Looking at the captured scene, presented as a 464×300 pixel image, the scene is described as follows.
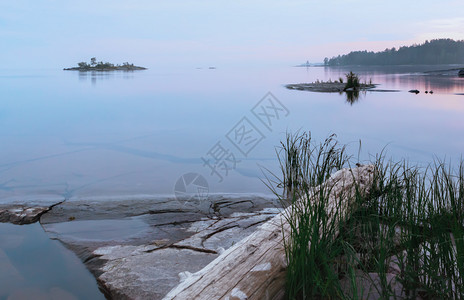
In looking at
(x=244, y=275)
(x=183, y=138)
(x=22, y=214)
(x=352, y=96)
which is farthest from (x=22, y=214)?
(x=352, y=96)

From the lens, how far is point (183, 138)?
11695 millimetres

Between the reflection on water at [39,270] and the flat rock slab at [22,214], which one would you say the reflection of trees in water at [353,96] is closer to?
the flat rock slab at [22,214]

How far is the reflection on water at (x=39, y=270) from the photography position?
3303 mm

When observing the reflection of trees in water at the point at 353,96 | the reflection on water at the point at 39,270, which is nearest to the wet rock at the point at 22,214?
the reflection on water at the point at 39,270

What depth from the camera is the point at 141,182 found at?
671 centimetres

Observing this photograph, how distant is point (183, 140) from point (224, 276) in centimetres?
907

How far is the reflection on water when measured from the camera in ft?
10.8

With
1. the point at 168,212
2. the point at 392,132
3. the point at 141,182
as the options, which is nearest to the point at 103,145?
the point at 141,182

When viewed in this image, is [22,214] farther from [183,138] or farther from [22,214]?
[183,138]

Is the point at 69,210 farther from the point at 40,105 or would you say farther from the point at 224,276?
the point at 40,105

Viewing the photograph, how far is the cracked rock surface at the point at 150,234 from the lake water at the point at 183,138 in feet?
3.04

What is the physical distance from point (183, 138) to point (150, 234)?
299 inches

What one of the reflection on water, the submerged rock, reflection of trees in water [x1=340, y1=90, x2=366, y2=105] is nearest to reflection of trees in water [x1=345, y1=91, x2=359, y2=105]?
reflection of trees in water [x1=340, y1=90, x2=366, y2=105]

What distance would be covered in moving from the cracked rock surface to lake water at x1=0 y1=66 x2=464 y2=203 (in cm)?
93
